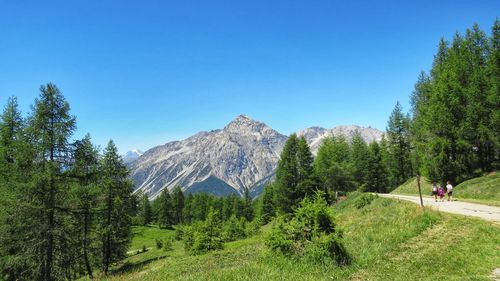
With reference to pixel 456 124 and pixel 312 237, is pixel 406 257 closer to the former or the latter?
pixel 312 237

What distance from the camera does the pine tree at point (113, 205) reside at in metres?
35.3

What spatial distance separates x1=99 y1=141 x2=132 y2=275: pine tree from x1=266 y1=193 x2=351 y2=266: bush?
2696 centimetres

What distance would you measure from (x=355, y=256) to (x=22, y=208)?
20.0m

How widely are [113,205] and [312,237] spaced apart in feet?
97.9

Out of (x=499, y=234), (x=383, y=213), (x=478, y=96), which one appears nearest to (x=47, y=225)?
(x=383, y=213)

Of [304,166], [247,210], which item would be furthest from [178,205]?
[304,166]

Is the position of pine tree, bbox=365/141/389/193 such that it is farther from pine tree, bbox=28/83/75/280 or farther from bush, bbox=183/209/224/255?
pine tree, bbox=28/83/75/280

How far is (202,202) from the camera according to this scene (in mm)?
119375

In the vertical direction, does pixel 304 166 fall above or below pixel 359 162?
below

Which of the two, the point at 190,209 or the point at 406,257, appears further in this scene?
the point at 190,209

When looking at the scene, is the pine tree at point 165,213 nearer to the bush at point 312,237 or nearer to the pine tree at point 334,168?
the pine tree at point 334,168

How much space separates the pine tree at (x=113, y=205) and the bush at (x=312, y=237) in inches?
1061

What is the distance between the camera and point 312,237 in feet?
43.0

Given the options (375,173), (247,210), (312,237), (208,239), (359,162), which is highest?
(359,162)
